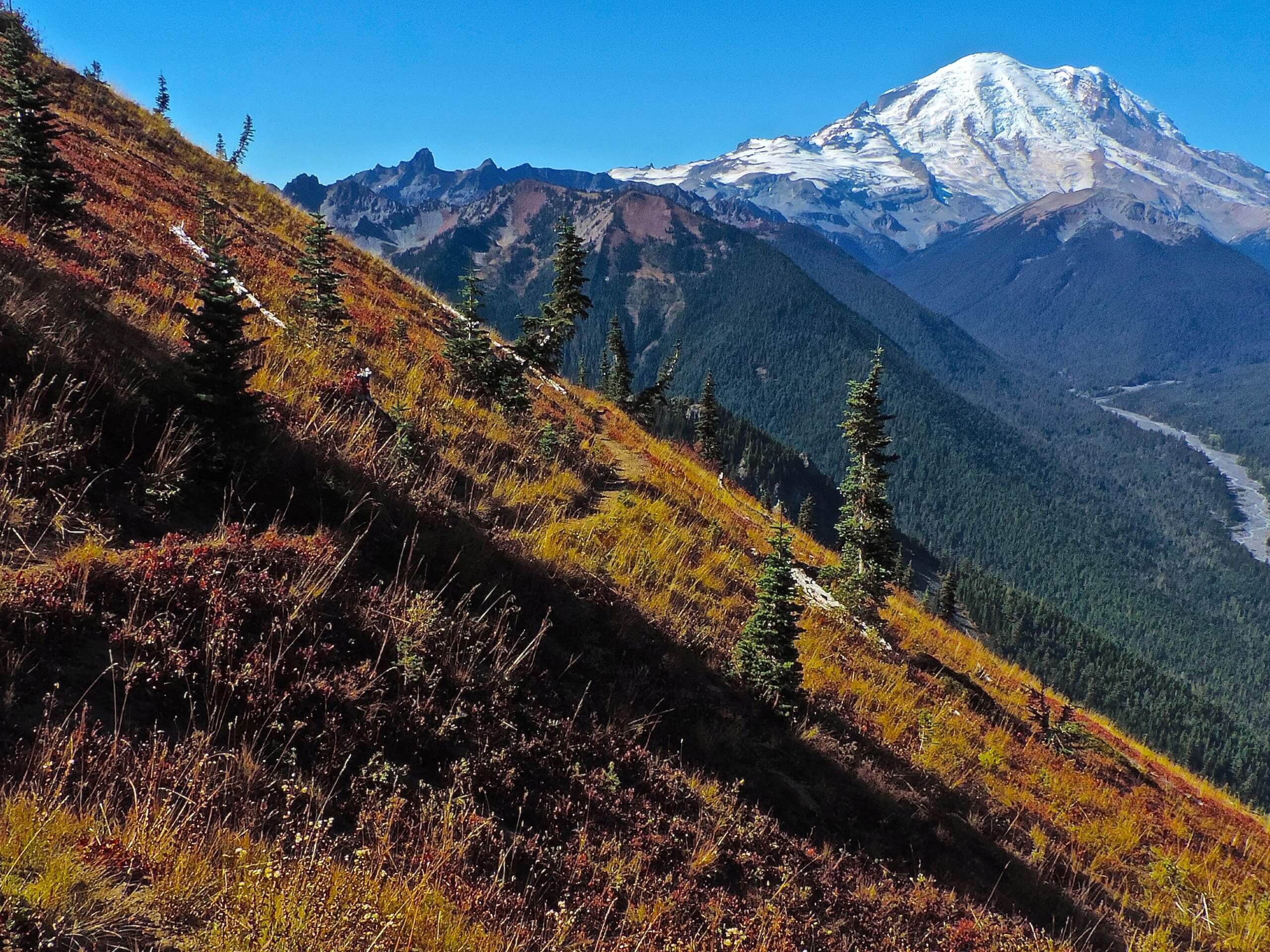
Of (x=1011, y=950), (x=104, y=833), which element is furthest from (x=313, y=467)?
(x=1011, y=950)

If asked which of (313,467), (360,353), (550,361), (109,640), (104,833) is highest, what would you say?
(550,361)

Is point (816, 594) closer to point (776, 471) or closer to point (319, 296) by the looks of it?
point (319, 296)

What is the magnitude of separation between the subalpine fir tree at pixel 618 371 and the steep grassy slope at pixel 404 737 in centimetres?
4324

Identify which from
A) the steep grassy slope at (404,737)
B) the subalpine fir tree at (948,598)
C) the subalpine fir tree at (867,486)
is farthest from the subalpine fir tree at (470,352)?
the subalpine fir tree at (948,598)

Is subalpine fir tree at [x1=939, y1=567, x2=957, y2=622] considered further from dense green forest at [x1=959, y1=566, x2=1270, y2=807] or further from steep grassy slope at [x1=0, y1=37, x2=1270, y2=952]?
dense green forest at [x1=959, y1=566, x2=1270, y2=807]

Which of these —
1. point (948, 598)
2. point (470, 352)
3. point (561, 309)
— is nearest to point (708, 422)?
point (561, 309)

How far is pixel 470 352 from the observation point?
14.7m

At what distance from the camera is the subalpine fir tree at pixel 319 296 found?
41.8 ft

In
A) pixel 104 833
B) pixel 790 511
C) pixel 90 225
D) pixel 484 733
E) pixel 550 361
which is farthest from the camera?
pixel 790 511

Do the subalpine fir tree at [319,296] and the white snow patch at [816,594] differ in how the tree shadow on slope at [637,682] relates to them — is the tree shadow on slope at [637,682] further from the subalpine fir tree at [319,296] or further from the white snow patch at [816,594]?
the white snow patch at [816,594]

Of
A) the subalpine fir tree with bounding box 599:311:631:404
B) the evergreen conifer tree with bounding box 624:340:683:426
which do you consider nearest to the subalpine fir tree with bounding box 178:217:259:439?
the evergreen conifer tree with bounding box 624:340:683:426

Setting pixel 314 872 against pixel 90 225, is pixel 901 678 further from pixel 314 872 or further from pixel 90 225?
pixel 90 225

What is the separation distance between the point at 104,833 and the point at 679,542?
9498 mm

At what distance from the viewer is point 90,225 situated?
11.2 m
